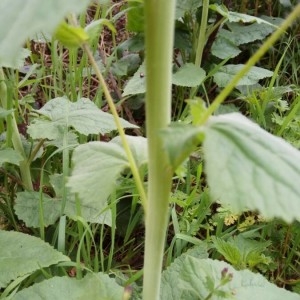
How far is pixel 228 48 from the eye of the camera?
5.73ft

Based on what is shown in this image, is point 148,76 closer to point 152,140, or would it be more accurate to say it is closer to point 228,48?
point 152,140

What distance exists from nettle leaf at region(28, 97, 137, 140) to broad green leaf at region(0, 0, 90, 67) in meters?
0.82

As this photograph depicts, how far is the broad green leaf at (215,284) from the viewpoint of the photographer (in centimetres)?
84

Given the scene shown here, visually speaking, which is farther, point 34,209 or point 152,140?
point 34,209

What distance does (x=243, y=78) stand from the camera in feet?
5.27

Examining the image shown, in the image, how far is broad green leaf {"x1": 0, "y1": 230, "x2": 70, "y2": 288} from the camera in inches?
37.1

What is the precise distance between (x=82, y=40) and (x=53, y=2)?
21 centimetres

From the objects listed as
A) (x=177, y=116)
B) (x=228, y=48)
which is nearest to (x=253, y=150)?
(x=177, y=116)

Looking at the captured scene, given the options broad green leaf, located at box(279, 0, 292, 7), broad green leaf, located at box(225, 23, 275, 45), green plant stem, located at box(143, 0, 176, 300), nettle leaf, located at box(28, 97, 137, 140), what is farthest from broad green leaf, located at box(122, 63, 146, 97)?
green plant stem, located at box(143, 0, 176, 300)

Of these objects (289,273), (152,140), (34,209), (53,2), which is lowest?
(289,273)

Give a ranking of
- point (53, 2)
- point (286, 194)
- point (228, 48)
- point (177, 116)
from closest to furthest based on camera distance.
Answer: point (53, 2), point (286, 194), point (177, 116), point (228, 48)

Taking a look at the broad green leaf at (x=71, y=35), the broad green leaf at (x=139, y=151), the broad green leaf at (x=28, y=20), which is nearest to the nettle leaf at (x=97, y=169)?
the broad green leaf at (x=139, y=151)

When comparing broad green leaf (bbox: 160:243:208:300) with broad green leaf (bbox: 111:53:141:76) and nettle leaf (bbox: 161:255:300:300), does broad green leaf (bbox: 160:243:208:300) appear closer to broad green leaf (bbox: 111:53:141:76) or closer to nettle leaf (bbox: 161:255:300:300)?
nettle leaf (bbox: 161:255:300:300)

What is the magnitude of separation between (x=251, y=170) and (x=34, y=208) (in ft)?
2.57
